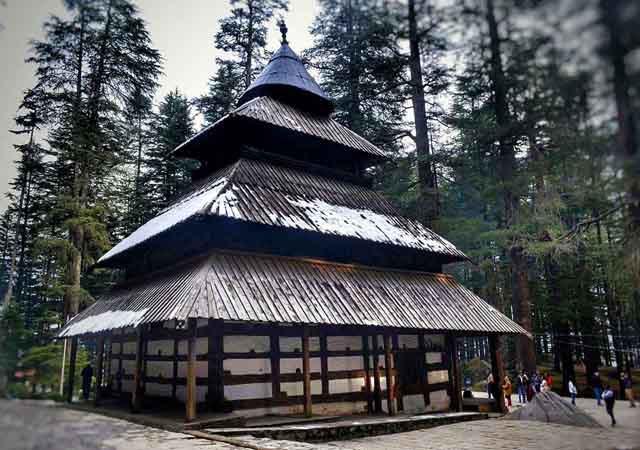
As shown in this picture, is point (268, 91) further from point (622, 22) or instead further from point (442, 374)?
→ point (622, 22)

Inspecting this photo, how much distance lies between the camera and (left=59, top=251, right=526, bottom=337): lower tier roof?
10281 millimetres

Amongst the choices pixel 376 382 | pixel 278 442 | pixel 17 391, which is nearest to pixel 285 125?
pixel 376 382

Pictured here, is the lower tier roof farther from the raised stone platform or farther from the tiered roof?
the raised stone platform

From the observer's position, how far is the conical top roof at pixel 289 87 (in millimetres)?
19703

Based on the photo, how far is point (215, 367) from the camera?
37.4 feet

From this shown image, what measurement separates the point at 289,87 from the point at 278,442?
15623 mm

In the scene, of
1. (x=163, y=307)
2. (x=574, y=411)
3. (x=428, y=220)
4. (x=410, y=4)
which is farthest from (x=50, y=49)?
(x=428, y=220)

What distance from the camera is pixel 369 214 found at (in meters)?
16.8

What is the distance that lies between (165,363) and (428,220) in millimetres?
14893

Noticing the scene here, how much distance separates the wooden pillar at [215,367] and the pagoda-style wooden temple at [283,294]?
0.03m

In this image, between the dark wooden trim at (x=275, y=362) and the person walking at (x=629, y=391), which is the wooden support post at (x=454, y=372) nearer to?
the person walking at (x=629, y=391)

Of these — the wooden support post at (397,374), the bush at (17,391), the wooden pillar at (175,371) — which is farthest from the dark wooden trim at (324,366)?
the bush at (17,391)

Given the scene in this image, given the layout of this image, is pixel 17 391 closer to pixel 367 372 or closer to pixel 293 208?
pixel 293 208

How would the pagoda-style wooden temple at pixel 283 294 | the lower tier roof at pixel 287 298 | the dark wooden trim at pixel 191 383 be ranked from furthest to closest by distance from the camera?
1. the pagoda-style wooden temple at pixel 283 294
2. the lower tier roof at pixel 287 298
3. the dark wooden trim at pixel 191 383
